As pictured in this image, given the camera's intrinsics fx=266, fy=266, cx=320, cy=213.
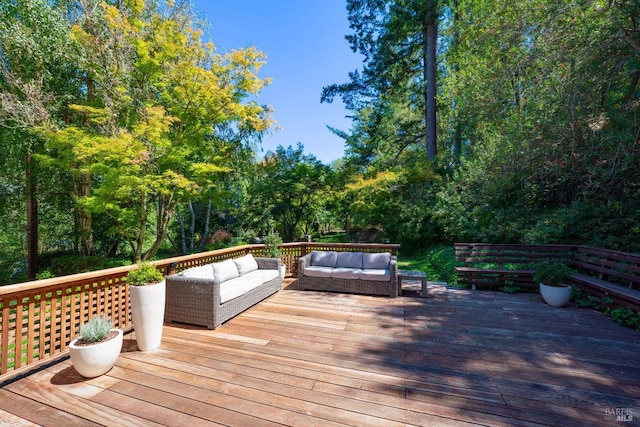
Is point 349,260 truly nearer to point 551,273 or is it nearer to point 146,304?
point 551,273

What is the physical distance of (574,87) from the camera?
4309mm

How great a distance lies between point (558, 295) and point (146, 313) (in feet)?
18.8

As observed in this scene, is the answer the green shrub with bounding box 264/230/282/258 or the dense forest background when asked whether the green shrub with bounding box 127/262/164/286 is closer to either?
the green shrub with bounding box 264/230/282/258

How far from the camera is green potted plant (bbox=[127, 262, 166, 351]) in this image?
282cm

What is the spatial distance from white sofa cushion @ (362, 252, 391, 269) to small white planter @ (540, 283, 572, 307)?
8.25ft

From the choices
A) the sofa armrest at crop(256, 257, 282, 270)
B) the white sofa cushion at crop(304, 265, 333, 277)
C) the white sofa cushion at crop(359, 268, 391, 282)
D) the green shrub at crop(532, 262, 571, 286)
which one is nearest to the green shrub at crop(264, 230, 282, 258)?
the sofa armrest at crop(256, 257, 282, 270)

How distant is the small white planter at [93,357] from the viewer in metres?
2.25

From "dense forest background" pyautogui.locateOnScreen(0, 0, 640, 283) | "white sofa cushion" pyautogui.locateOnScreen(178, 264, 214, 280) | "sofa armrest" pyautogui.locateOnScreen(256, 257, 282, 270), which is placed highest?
"dense forest background" pyautogui.locateOnScreen(0, 0, 640, 283)

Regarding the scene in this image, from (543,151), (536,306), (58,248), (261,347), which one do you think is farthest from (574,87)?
(58,248)

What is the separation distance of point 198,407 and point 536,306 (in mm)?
4908

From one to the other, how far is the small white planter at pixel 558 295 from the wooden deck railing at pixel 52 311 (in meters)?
5.94

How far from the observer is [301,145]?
475 inches

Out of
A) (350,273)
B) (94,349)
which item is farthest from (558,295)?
(94,349)

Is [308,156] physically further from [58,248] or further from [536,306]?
[58,248]
